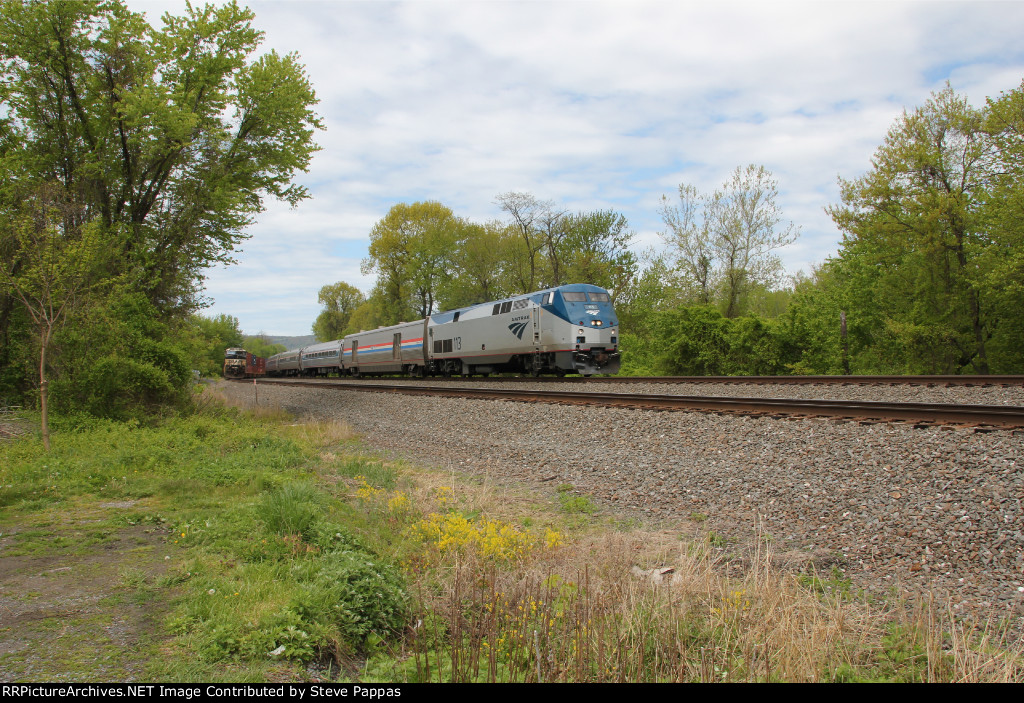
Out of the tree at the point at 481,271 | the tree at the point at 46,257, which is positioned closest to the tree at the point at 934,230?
the tree at the point at 46,257

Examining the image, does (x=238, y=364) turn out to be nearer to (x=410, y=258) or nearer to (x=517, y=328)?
(x=410, y=258)

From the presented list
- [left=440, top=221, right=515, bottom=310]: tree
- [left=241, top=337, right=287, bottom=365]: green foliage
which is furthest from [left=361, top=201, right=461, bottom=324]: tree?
[left=241, top=337, right=287, bottom=365]: green foliage

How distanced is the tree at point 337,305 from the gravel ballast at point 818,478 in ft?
277

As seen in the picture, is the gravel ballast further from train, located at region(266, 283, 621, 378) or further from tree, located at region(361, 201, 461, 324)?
tree, located at region(361, 201, 461, 324)

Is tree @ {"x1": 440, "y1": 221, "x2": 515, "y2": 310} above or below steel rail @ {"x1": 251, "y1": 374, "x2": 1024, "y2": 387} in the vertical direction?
above

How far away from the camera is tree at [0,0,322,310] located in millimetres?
16188

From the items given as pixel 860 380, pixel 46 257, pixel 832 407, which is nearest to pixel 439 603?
Answer: pixel 832 407

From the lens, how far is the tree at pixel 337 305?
92875 mm

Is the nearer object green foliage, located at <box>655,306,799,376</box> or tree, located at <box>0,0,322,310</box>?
tree, located at <box>0,0,322,310</box>

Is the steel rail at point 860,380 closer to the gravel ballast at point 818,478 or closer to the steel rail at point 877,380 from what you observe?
the steel rail at point 877,380

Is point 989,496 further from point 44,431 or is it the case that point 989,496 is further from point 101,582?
point 44,431

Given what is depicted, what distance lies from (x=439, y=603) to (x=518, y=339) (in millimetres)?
19394

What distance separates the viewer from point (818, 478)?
641 centimetres

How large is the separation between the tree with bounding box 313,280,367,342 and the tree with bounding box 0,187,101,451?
8103cm
